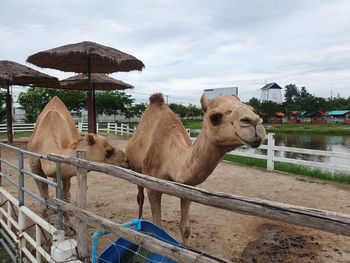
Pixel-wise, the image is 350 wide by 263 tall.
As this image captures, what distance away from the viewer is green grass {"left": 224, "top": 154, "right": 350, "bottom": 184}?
8.47 metres

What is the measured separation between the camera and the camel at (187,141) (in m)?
2.46

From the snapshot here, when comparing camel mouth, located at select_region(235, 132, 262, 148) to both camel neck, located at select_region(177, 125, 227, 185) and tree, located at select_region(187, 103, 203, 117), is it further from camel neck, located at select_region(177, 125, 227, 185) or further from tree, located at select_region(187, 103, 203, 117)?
tree, located at select_region(187, 103, 203, 117)

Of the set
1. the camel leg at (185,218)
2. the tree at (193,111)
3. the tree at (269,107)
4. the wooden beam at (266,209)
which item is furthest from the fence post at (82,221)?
the tree at (193,111)

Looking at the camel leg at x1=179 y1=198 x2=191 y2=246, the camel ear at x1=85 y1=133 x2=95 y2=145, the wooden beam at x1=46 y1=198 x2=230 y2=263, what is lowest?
the camel leg at x1=179 y1=198 x2=191 y2=246

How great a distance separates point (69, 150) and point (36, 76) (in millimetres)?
9275

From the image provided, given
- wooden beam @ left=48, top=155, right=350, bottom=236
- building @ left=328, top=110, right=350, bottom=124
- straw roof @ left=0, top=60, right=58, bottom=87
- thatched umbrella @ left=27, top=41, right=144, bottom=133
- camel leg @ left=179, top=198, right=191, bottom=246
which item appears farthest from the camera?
building @ left=328, top=110, right=350, bottom=124

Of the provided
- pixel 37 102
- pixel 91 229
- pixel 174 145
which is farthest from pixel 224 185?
pixel 37 102

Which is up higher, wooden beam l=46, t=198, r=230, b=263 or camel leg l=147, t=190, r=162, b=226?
wooden beam l=46, t=198, r=230, b=263

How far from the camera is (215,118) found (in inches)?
107

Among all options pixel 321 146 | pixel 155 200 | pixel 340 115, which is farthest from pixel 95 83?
pixel 340 115

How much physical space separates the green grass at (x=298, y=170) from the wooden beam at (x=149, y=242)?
7295mm

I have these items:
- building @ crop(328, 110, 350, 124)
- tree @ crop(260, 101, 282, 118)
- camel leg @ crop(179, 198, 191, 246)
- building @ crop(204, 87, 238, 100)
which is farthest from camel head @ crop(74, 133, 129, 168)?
building @ crop(328, 110, 350, 124)

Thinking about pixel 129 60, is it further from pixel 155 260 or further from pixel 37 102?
pixel 37 102

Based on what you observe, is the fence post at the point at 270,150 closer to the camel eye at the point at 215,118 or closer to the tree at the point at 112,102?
the camel eye at the point at 215,118
